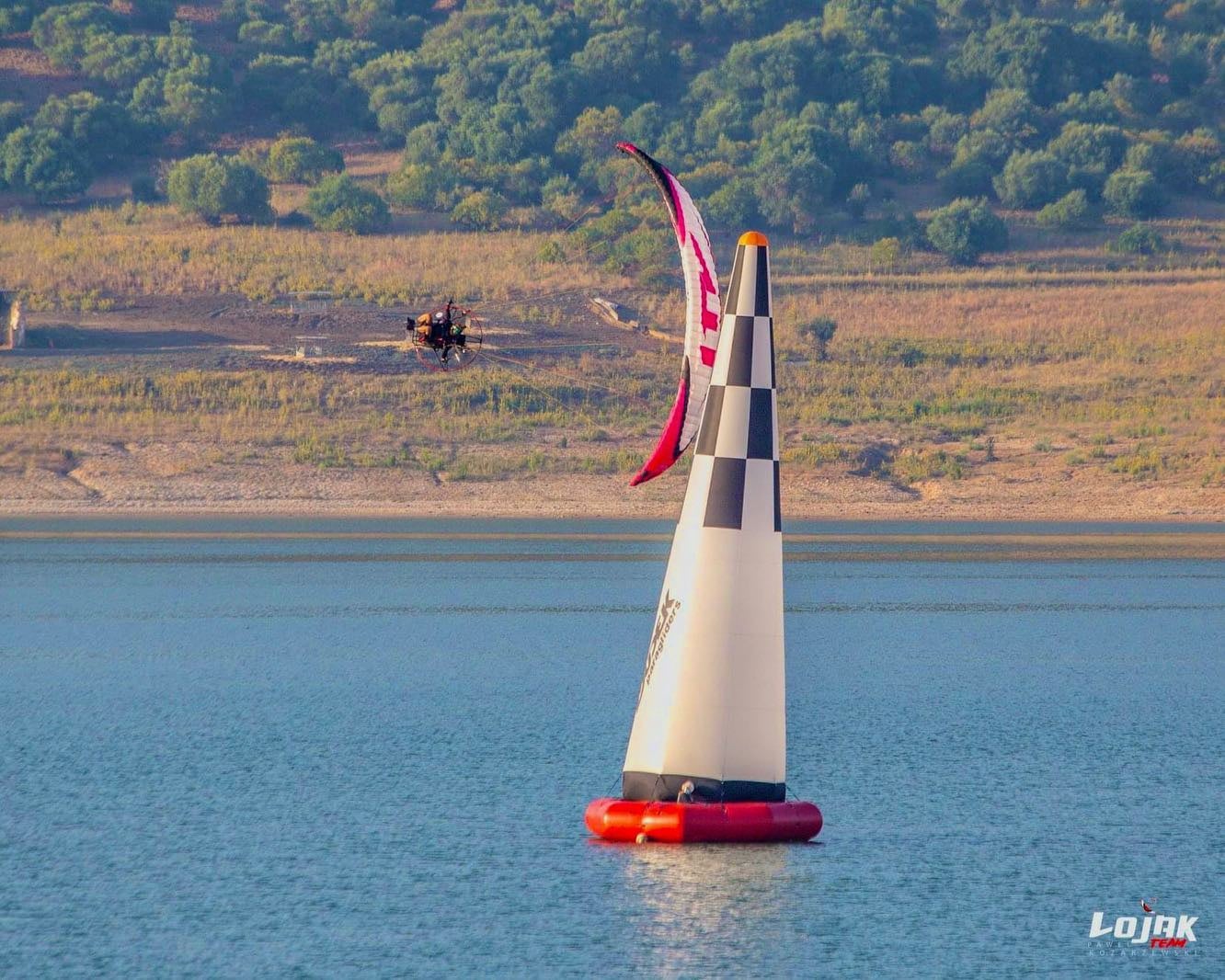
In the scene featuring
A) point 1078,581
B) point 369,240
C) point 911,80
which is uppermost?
point 911,80

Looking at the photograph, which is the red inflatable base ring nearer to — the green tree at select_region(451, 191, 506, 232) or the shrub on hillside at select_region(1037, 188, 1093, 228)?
the green tree at select_region(451, 191, 506, 232)

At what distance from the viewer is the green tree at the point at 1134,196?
456 feet

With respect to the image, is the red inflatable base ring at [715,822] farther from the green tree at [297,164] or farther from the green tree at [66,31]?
the green tree at [66,31]

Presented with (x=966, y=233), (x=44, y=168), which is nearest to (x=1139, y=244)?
(x=966, y=233)

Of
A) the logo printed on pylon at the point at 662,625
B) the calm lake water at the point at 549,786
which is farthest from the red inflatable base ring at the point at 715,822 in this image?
the logo printed on pylon at the point at 662,625

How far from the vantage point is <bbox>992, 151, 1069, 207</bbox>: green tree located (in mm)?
142375

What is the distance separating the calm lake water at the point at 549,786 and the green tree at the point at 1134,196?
7200 centimetres

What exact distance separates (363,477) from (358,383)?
29.0ft

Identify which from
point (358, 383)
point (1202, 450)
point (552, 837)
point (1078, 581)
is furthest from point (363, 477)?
point (552, 837)

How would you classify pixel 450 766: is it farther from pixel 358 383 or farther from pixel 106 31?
pixel 106 31

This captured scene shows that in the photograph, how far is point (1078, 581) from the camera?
7594 centimetres

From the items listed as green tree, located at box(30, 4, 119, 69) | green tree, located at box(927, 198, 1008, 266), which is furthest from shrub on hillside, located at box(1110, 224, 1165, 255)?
green tree, located at box(30, 4, 119, 69)

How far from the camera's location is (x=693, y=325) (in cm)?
2491

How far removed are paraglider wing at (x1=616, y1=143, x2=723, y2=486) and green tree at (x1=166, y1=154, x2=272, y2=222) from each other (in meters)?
105
